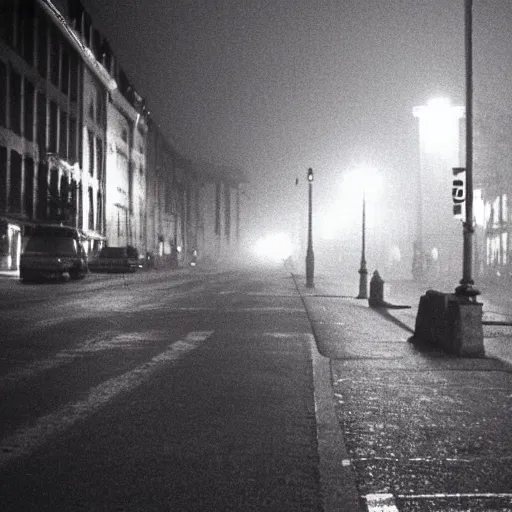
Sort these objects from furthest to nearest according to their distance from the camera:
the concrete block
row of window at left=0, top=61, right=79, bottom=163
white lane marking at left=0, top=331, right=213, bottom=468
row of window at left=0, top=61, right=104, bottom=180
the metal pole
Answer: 1. row of window at left=0, top=61, right=104, bottom=180
2. row of window at left=0, top=61, right=79, bottom=163
3. the metal pole
4. the concrete block
5. white lane marking at left=0, top=331, right=213, bottom=468

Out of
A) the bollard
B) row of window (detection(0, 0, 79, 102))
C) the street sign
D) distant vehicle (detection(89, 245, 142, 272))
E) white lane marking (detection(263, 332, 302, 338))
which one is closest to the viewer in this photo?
the street sign

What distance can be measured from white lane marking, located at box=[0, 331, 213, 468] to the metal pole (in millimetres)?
4181

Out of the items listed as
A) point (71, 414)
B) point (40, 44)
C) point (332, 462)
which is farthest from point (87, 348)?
point (40, 44)

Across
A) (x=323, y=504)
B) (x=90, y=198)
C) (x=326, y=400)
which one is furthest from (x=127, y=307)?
(x=90, y=198)

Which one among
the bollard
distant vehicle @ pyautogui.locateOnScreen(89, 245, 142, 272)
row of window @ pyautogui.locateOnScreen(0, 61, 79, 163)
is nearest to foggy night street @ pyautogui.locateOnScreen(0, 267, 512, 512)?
the bollard

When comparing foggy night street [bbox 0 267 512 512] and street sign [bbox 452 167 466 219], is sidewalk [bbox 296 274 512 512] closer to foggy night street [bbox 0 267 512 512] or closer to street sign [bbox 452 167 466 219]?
foggy night street [bbox 0 267 512 512]

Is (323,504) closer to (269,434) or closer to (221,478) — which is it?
(221,478)

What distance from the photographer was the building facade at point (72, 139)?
43.8 m

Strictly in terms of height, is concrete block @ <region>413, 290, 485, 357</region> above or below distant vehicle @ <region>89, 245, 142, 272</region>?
below

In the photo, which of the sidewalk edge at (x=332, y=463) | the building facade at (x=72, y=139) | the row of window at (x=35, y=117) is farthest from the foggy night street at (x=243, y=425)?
the row of window at (x=35, y=117)

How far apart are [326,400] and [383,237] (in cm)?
8393

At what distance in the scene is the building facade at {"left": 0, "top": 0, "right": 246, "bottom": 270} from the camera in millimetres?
43787

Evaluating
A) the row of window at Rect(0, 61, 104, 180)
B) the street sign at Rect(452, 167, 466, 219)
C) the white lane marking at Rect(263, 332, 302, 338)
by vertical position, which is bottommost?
the white lane marking at Rect(263, 332, 302, 338)

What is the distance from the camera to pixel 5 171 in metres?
42.2
